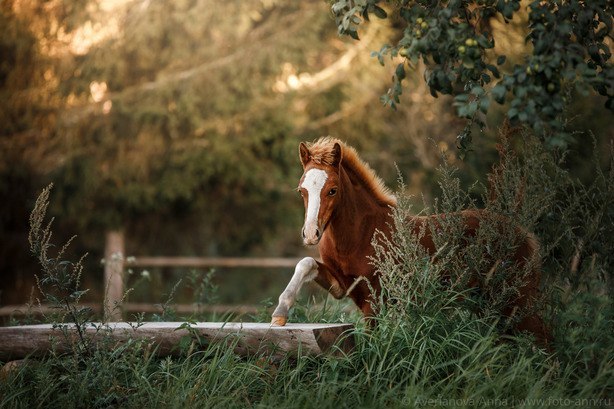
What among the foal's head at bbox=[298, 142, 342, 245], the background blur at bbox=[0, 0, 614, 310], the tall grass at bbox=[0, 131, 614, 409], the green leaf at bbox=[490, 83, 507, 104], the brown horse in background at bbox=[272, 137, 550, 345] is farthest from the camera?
the background blur at bbox=[0, 0, 614, 310]

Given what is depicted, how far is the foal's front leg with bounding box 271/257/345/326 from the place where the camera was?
4.80 m

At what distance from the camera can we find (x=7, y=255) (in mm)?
12336

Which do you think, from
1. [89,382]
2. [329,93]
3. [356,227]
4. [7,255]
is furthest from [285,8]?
[89,382]

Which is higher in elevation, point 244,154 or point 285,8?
point 285,8

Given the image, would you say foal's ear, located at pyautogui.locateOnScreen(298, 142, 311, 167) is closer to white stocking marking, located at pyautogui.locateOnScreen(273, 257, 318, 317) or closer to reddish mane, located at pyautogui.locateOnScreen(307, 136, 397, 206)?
reddish mane, located at pyautogui.locateOnScreen(307, 136, 397, 206)

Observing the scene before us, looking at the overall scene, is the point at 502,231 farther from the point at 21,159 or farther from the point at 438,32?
the point at 21,159

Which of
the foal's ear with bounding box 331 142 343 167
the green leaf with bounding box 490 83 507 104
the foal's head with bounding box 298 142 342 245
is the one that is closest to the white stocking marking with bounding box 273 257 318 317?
the foal's head with bounding box 298 142 342 245

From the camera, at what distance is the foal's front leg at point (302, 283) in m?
4.80

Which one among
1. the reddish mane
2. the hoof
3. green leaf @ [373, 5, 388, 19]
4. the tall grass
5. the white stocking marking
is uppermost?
green leaf @ [373, 5, 388, 19]

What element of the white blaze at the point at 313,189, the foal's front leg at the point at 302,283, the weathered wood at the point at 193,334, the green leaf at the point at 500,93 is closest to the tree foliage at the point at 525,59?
the green leaf at the point at 500,93

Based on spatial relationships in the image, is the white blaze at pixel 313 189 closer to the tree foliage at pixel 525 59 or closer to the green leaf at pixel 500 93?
the tree foliage at pixel 525 59

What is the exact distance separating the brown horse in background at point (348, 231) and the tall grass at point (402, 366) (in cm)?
12

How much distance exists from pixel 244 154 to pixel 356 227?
715 centimetres

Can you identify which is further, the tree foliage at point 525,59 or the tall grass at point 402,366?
the tall grass at point 402,366
